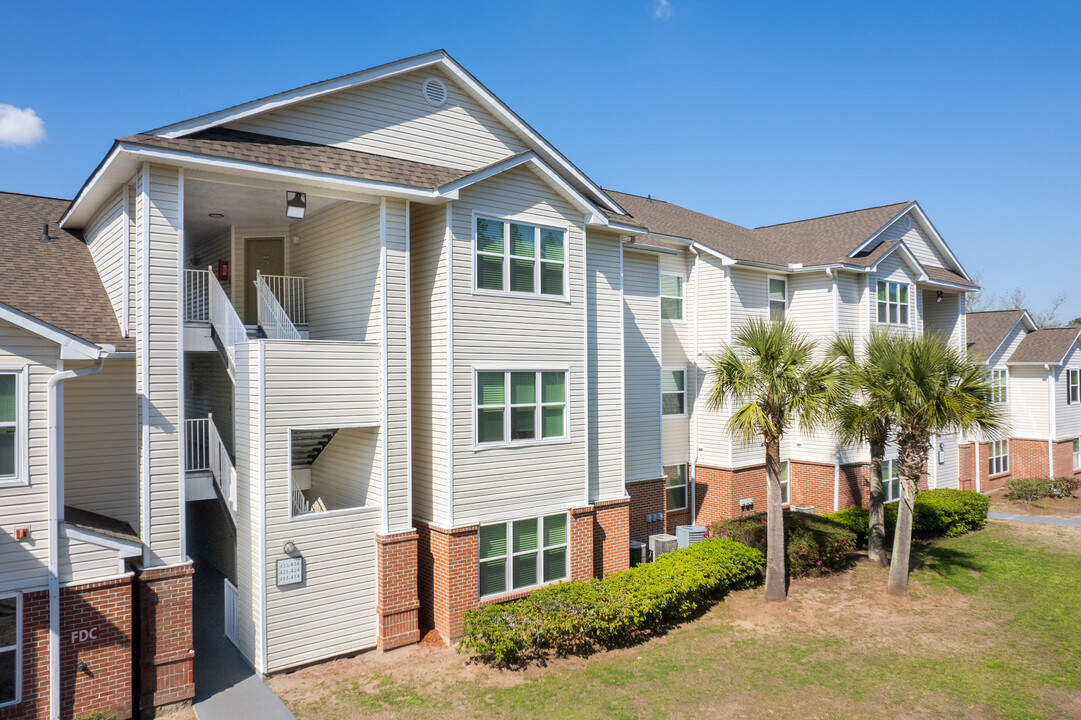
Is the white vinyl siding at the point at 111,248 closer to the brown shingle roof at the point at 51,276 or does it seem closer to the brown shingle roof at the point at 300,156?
the brown shingle roof at the point at 51,276

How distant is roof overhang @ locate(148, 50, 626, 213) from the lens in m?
12.1

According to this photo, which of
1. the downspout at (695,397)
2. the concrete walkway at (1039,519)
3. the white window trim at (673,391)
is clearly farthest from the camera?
the concrete walkway at (1039,519)

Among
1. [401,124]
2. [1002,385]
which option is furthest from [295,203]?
[1002,385]

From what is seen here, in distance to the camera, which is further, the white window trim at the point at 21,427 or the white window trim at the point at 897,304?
the white window trim at the point at 897,304

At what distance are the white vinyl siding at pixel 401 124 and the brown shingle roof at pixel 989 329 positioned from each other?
25.7 meters

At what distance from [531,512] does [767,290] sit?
12830 millimetres

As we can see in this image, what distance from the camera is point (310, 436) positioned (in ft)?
44.6

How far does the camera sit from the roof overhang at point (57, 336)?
9.30 meters

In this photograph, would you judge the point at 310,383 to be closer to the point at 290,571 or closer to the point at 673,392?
the point at 290,571

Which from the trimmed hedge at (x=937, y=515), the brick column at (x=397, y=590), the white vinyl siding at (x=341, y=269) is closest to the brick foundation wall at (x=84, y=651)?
the brick column at (x=397, y=590)

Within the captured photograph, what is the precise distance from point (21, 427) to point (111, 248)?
467 cm

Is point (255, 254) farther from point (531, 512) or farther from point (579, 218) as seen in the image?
point (531, 512)

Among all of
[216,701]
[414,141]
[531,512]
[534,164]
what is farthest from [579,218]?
[216,701]

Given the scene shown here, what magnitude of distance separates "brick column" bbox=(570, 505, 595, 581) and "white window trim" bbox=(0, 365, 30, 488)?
9850 mm
